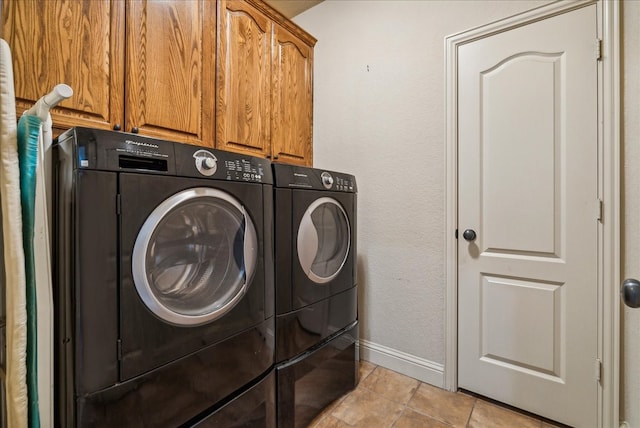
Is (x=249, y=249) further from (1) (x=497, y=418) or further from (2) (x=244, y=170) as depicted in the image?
(1) (x=497, y=418)

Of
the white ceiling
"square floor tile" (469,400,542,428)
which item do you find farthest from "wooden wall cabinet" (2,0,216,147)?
"square floor tile" (469,400,542,428)

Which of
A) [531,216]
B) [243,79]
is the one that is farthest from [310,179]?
[531,216]

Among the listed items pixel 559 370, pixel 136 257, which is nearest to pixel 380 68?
pixel 136 257

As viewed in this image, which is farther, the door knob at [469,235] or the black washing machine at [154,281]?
the door knob at [469,235]

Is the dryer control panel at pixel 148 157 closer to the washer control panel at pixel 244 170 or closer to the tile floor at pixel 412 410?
the washer control panel at pixel 244 170

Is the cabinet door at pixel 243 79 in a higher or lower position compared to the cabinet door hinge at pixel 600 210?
higher

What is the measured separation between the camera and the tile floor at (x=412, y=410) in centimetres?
142

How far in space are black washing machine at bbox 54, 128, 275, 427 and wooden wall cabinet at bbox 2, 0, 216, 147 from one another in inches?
15.2

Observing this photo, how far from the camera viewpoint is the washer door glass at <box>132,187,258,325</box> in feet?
2.92

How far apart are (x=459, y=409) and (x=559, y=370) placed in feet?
1.73

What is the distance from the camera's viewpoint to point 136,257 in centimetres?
85

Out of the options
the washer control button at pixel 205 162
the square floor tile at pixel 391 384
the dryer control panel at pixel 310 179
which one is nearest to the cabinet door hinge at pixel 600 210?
the dryer control panel at pixel 310 179

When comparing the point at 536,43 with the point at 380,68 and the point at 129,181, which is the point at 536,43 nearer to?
the point at 380,68

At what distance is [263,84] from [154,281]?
139cm
